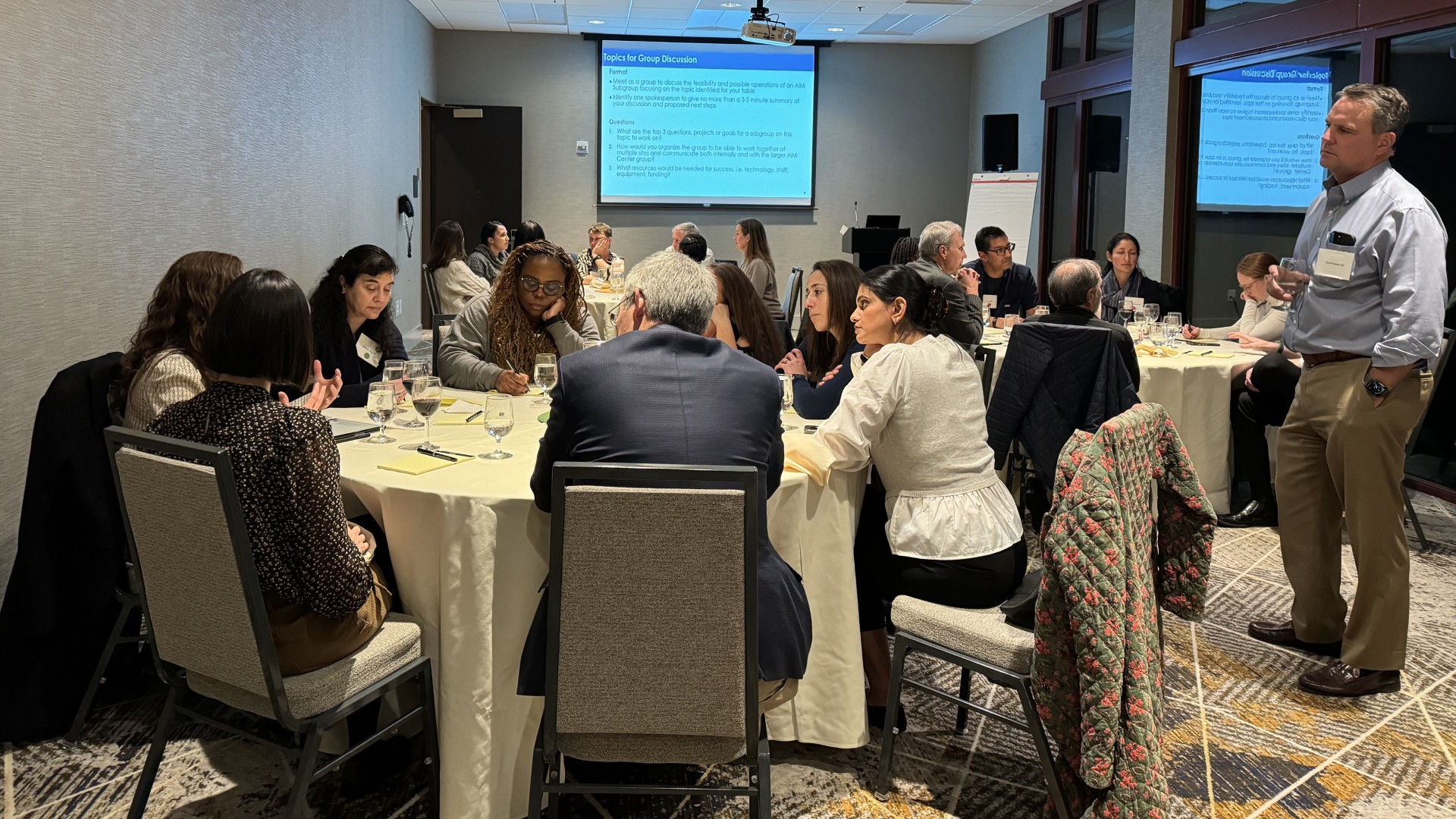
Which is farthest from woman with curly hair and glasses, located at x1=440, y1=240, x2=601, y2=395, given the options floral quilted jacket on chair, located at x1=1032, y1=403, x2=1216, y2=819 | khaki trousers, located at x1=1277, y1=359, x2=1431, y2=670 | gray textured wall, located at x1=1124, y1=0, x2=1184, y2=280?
gray textured wall, located at x1=1124, y1=0, x2=1184, y2=280

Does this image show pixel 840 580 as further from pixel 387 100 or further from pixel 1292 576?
pixel 387 100

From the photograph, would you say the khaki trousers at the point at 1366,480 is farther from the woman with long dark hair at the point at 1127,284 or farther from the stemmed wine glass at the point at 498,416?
the woman with long dark hair at the point at 1127,284

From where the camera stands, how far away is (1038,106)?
11.3m

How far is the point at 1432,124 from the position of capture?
18.8 feet

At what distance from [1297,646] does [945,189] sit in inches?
409

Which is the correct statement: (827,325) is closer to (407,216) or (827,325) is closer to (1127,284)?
(1127,284)

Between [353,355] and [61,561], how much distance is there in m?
1.25

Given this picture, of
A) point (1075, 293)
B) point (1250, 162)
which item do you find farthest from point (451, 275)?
point (1250, 162)

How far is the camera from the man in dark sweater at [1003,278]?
263 inches

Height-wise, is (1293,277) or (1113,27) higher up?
(1113,27)

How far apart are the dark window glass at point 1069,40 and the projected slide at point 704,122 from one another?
119 inches

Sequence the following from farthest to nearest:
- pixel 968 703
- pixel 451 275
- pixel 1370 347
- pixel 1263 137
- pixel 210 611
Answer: pixel 451 275 < pixel 1263 137 < pixel 1370 347 < pixel 968 703 < pixel 210 611

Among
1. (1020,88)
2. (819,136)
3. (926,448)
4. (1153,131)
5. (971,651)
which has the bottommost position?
(971,651)

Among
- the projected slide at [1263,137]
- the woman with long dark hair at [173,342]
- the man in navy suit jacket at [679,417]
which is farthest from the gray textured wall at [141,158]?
the projected slide at [1263,137]
